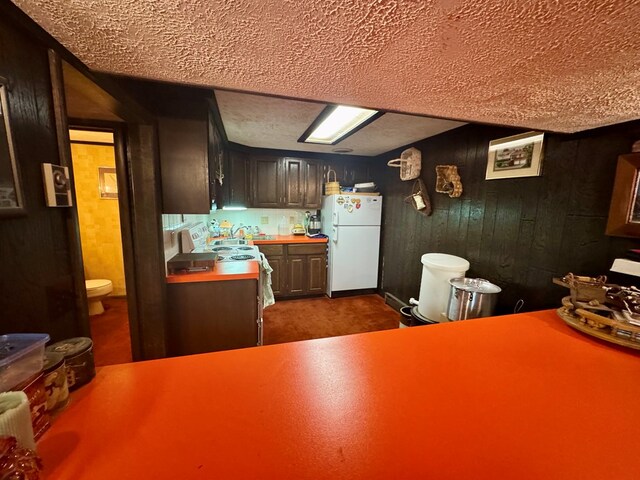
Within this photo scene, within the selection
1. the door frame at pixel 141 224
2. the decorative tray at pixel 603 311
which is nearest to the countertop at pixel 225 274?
the door frame at pixel 141 224

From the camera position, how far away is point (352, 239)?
3.60 meters

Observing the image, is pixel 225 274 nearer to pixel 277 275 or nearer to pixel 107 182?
pixel 277 275

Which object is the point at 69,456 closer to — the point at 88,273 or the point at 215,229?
the point at 215,229

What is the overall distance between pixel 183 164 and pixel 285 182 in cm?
210

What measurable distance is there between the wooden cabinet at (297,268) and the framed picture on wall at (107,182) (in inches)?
80.7

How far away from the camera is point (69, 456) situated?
0.45 metres

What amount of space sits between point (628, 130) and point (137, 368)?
2469 millimetres

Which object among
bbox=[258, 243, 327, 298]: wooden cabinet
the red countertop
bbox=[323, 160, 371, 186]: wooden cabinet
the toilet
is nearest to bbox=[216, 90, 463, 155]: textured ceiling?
bbox=[323, 160, 371, 186]: wooden cabinet

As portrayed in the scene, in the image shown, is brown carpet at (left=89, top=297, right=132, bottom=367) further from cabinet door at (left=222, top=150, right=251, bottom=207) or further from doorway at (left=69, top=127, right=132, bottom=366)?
cabinet door at (left=222, top=150, right=251, bottom=207)

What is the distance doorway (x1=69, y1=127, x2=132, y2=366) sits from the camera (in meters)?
2.90

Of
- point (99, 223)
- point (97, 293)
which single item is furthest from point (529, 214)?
point (99, 223)

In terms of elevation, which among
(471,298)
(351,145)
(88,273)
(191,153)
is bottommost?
(88,273)

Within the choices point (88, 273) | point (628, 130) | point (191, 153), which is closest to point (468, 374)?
point (628, 130)

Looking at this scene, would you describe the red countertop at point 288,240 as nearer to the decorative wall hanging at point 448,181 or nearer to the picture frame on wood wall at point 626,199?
the decorative wall hanging at point 448,181
